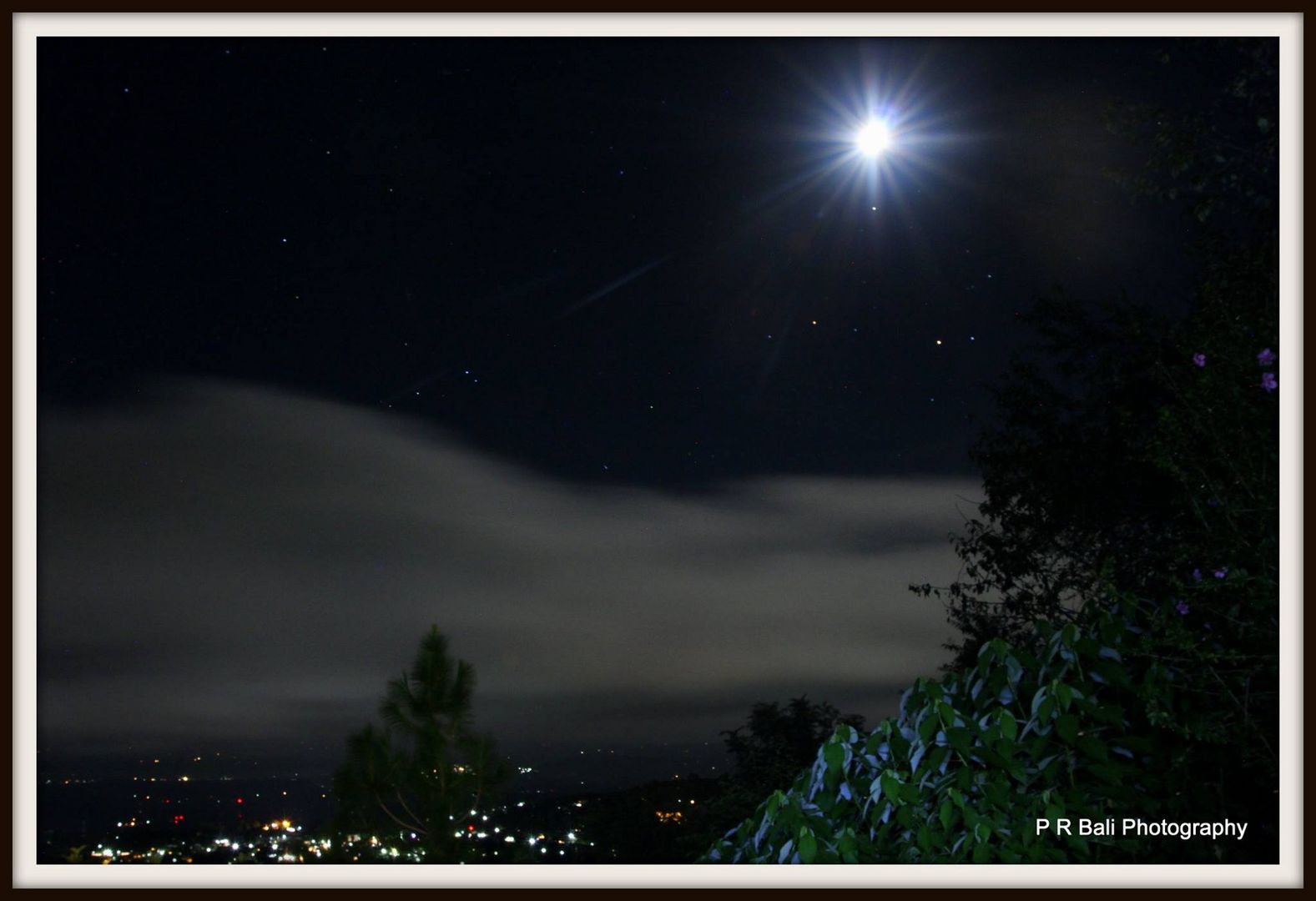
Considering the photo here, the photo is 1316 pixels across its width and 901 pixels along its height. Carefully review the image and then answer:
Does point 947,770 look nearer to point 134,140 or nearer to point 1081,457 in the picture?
point 1081,457

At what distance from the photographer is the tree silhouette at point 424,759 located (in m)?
6.77

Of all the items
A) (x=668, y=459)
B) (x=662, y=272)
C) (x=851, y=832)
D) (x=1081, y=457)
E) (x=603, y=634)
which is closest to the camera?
(x=851, y=832)

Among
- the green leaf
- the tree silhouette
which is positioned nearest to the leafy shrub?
the green leaf

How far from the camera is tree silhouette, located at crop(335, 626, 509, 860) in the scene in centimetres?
677

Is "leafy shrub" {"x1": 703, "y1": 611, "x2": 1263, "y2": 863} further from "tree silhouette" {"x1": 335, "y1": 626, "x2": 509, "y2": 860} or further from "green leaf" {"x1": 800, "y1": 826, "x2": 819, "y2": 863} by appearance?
"tree silhouette" {"x1": 335, "y1": 626, "x2": 509, "y2": 860}

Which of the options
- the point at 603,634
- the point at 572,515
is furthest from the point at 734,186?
the point at 603,634

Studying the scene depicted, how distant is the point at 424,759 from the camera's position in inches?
277

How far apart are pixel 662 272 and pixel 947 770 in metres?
4.38

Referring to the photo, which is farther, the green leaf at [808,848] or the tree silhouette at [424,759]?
the tree silhouette at [424,759]

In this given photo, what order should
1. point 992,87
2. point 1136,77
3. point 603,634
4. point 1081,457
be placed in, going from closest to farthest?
point 1136,77 < point 992,87 < point 1081,457 < point 603,634

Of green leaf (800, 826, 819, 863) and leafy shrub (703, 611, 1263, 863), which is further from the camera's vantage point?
leafy shrub (703, 611, 1263, 863)

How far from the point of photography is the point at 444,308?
305 inches

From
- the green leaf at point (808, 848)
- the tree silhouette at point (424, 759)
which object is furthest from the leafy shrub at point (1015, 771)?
the tree silhouette at point (424, 759)

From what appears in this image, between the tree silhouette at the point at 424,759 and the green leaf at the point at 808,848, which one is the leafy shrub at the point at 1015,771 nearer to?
the green leaf at the point at 808,848
